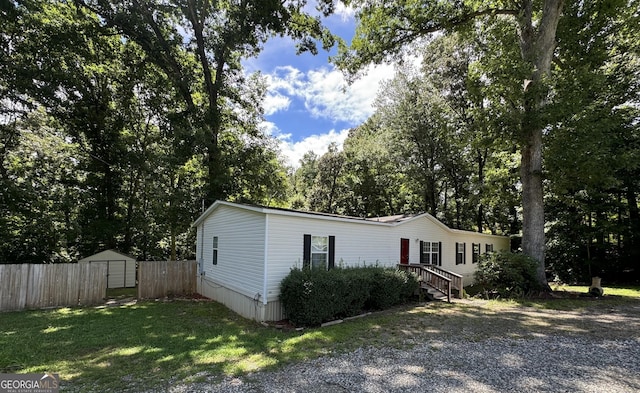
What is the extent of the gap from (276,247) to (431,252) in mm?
9705

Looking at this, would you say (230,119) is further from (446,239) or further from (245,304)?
(446,239)

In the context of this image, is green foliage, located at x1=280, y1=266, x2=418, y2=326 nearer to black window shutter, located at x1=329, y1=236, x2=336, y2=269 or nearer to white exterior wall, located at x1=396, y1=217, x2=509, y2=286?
black window shutter, located at x1=329, y1=236, x2=336, y2=269

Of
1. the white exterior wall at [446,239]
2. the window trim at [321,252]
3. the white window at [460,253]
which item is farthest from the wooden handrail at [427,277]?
the white window at [460,253]

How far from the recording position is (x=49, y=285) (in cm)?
1050

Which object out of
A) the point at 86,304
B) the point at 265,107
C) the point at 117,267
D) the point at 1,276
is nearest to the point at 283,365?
the point at 86,304

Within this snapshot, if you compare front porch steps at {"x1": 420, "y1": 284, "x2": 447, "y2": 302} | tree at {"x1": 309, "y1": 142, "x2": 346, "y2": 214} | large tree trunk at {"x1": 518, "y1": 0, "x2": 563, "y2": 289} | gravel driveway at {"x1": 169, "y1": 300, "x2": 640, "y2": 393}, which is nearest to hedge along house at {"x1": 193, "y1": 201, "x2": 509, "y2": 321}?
front porch steps at {"x1": 420, "y1": 284, "x2": 447, "y2": 302}

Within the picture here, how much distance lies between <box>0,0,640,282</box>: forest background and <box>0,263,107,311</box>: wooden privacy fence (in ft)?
Answer: 17.9

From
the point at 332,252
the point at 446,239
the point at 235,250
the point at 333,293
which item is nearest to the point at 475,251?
the point at 446,239

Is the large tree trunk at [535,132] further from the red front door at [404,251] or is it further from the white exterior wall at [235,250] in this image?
the white exterior wall at [235,250]

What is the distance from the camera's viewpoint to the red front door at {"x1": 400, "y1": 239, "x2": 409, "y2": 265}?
1348cm

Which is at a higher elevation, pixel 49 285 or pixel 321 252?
pixel 321 252

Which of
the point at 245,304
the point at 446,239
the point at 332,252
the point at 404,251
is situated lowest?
the point at 245,304

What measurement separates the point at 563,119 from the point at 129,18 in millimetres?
18891

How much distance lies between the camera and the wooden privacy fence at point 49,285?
9.91 metres
